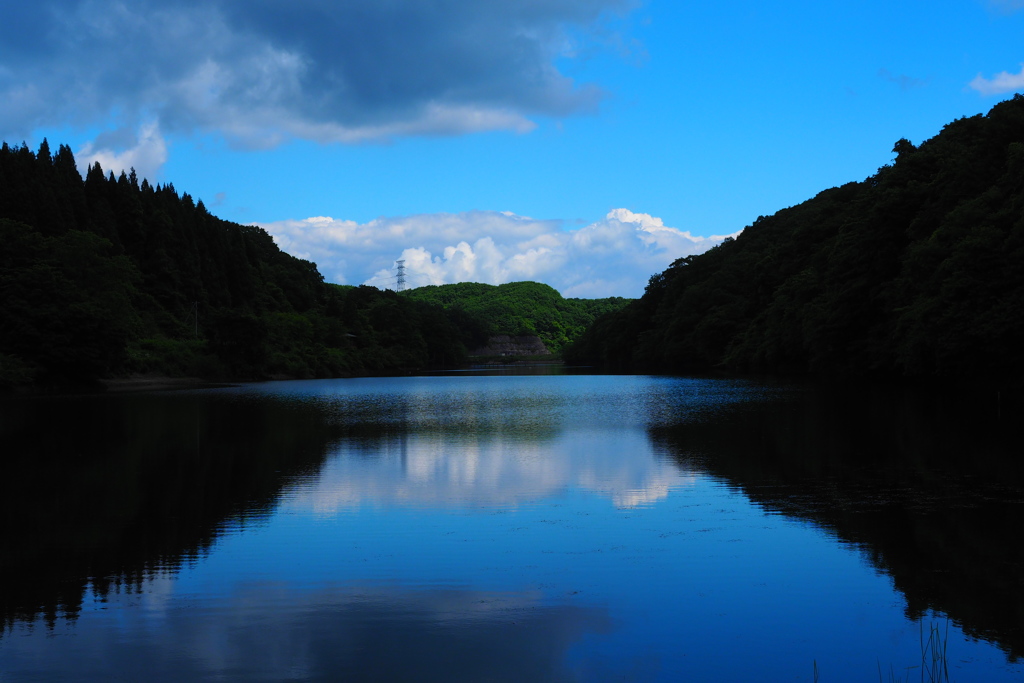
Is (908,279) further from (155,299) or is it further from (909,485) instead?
(155,299)

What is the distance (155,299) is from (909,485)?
351 feet

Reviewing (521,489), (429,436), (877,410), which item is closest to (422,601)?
(521,489)

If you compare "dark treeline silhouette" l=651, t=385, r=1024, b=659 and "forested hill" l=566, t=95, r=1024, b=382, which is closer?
"dark treeline silhouette" l=651, t=385, r=1024, b=659

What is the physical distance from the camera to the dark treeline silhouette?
859cm

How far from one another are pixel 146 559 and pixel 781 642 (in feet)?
23.8

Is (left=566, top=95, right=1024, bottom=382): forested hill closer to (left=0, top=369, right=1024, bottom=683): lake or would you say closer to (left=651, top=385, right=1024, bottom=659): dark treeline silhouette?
(left=651, top=385, right=1024, bottom=659): dark treeline silhouette

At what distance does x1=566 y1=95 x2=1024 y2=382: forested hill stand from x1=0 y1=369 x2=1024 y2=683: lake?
14.1 m

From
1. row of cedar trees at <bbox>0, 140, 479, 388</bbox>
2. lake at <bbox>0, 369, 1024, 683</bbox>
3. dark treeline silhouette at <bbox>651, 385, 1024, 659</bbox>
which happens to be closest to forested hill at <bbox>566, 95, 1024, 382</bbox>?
dark treeline silhouette at <bbox>651, 385, 1024, 659</bbox>

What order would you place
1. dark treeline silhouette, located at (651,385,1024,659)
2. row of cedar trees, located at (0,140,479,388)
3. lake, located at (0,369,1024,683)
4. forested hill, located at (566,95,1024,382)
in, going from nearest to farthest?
lake, located at (0,369,1024,683)
dark treeline silhouette, located at (651,385,1024,659)
forested hill, located at (566,95,1024,382)
row of cedar trees, located at (0,140,479,388)

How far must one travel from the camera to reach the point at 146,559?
10203 millimetres

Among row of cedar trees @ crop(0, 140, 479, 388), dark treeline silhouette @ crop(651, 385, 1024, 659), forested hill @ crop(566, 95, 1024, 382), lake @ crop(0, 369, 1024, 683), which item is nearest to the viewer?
lake @ crop(0, 369, 1024, 683)

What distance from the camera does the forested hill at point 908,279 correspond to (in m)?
33.4

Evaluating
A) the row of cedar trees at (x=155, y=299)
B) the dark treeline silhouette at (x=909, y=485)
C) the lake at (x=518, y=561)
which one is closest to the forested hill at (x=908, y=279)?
the dark treeline silhouette at (x=909, y=485)

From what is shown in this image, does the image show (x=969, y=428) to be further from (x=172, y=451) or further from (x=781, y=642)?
(x=172, y=451)
